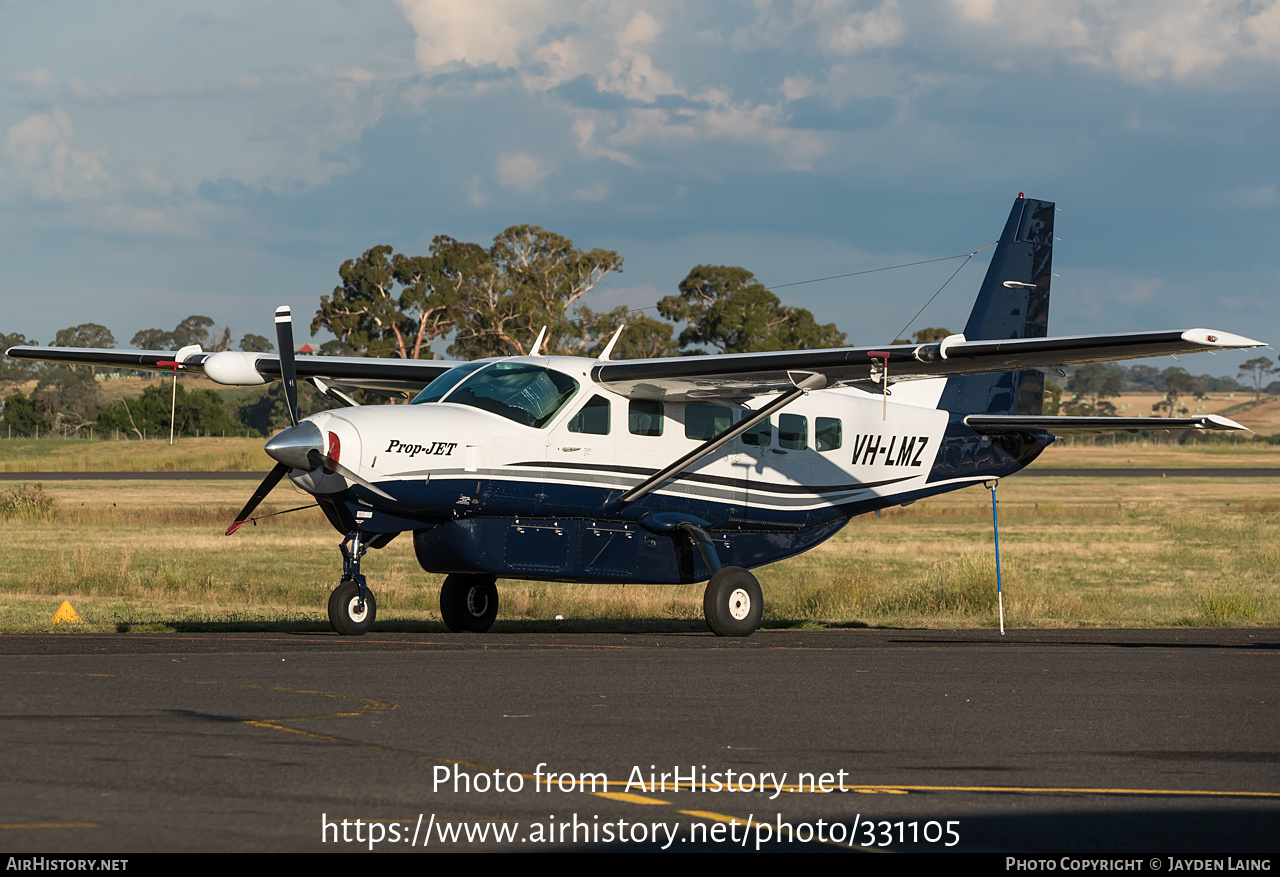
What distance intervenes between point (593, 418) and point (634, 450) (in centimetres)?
68

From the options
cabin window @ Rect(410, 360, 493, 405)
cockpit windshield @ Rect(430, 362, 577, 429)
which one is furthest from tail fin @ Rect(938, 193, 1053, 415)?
cabin window @ Rect(410, 360, 493, 405)

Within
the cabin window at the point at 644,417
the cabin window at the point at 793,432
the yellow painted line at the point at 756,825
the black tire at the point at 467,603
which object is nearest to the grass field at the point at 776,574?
the black tire at the point at 467,603

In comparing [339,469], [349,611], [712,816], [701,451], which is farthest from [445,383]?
[712,816]

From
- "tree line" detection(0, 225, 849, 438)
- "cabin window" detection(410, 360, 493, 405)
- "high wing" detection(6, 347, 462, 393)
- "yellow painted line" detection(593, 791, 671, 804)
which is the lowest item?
"yellow painted line" detection(593, 791, 671, 804)

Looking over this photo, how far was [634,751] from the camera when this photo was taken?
7809 millimetres

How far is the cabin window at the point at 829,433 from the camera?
1888 centimetres

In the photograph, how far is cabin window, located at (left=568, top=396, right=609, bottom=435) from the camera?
16344 mm

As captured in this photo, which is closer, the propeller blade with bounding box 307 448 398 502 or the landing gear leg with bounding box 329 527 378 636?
the propeller blade with bounding box 307 448 398 502

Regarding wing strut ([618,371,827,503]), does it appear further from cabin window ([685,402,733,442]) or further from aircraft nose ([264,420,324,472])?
aircraft nose ([264,420,324,472])

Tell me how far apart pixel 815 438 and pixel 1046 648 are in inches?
210

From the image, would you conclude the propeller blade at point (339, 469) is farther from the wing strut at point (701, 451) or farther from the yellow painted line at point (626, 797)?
the yellow painted line at point (626, 797)

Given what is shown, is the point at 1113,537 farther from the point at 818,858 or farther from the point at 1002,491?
the point at 818,858

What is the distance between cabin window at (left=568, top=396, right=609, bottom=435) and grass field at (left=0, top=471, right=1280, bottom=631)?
3.20 metres

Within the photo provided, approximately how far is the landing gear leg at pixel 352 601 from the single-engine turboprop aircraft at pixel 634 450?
2cm
